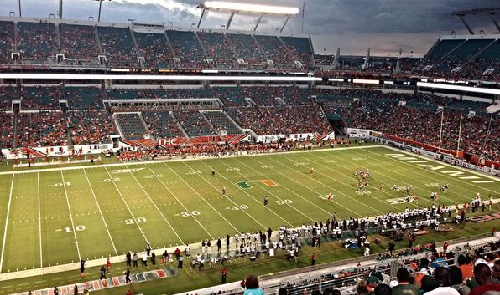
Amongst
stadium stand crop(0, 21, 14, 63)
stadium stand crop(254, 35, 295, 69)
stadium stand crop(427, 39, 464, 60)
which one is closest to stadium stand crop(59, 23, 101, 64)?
stadium stand crop(0, 21, 14, 63)

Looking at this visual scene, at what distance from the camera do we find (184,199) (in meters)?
30.7

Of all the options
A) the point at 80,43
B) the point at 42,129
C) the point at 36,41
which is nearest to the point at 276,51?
the point at 80,43

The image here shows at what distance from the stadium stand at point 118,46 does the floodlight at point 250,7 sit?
13201 mm

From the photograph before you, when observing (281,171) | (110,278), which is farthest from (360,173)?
(110,278)

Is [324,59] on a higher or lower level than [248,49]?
lower

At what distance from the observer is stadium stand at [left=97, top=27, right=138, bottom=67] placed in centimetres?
5894

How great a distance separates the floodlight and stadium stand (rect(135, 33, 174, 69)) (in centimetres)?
911

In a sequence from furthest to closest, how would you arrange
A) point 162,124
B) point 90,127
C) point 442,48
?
point 442,48 < point 162,124 < point 90,127

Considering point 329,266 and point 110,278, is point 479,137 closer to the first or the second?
point 329,266

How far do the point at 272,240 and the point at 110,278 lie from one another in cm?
864


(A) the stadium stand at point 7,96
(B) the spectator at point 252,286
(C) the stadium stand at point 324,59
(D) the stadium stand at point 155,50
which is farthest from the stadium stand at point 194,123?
(B) the spectator at point 252,286

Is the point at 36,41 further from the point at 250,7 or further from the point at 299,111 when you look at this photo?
the point at 299,111

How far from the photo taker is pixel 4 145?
138 ft

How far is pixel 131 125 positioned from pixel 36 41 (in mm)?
18320
